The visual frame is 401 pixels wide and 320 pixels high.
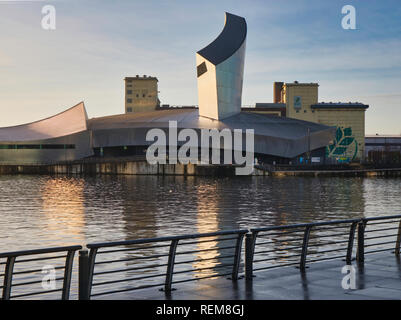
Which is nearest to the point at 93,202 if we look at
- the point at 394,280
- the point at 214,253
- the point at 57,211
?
the point at 57,211

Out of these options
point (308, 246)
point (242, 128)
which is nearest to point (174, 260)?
point (308, 246)

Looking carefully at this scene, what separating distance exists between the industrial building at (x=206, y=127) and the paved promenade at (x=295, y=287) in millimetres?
102180

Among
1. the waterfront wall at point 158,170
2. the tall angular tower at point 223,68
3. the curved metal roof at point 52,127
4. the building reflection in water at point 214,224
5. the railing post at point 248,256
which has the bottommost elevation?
the building reflection in water at point 214,224

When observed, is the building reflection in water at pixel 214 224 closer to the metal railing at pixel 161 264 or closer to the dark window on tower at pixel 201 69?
the metal railing at pixel 161 264

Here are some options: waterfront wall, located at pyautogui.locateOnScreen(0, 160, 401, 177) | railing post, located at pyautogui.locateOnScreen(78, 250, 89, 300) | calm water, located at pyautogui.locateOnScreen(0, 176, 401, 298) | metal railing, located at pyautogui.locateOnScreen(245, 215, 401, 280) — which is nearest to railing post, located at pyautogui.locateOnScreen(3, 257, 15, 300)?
railing post, located at pyautogui.locateOnScreen(78, 250, 89, 300)

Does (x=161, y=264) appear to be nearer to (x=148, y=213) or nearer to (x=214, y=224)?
(x=214, y=224)

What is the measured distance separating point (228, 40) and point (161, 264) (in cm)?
10845

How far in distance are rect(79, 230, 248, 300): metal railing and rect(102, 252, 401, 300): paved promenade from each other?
331 mm

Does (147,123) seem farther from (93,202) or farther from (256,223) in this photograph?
(256,223)

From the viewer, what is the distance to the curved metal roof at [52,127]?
12006 cm

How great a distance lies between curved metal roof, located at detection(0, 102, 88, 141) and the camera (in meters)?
120
